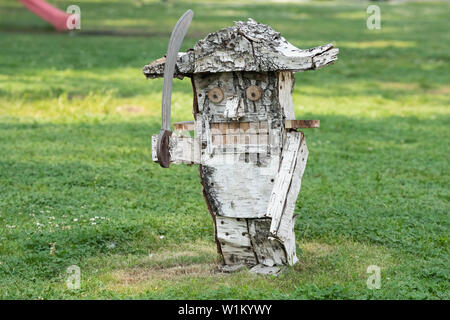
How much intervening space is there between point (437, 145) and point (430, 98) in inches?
156

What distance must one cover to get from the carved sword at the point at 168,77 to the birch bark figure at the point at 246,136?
17 centimetres

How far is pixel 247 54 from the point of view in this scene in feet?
18.9

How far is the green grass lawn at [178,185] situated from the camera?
6.01 m

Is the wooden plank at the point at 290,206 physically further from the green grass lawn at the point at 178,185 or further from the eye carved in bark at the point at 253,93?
the eye carved in bark at the point at 253,93

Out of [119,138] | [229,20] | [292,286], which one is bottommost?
[292,286]

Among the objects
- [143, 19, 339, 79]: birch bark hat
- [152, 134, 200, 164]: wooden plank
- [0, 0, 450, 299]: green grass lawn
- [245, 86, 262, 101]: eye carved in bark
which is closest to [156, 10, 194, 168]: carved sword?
[152, 134, 200, 164]: wooden plank

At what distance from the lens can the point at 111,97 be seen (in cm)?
1409

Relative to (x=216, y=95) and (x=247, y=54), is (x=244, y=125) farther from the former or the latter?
(x=247, y=54)

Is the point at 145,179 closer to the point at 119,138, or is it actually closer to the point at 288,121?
the point at 119,138

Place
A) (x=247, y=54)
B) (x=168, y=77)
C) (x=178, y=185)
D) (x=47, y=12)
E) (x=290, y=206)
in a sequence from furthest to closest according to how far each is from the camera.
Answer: (x=47, y=12)
(x=178, y=185)
(x=290, y=206)
(x=247, y=54)
(x=168, y=77)

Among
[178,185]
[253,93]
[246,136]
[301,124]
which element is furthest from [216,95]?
[178,185]

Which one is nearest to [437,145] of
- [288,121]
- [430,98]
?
[430,98]

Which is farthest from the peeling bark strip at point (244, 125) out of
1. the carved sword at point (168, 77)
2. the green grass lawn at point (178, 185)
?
the green grass lawn at point (178, 185)

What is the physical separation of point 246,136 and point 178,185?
327cm
